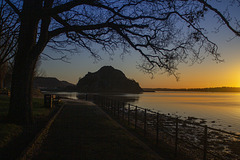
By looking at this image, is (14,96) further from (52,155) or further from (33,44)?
(52,155)

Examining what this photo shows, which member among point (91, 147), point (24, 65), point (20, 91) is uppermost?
point (24, 65)

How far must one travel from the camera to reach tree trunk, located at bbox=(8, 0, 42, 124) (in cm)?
1088

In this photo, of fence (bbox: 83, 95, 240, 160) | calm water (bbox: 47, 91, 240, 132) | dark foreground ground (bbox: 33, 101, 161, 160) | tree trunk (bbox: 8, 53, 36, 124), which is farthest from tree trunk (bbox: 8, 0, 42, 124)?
calm water (bbox: 47, 91, 240, 132)

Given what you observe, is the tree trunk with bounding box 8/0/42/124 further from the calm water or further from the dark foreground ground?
the calm water

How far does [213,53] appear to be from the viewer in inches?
430

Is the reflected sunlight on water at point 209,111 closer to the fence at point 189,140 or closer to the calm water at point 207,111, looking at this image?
the calm water at point 207,111

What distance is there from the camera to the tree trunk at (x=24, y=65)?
428 inches

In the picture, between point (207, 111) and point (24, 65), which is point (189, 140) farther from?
A: point (207, 111)

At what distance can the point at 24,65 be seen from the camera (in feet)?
35.8

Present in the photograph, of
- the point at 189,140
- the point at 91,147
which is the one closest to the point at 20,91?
the point at 91,147

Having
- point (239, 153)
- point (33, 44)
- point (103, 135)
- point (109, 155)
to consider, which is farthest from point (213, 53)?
point (33, 44)

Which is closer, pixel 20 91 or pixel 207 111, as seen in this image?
pixel 20 91

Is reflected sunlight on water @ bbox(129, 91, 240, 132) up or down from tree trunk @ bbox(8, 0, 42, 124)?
down

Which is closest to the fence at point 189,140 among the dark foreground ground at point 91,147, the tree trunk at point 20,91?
the dark foreground ground at point 91,147
